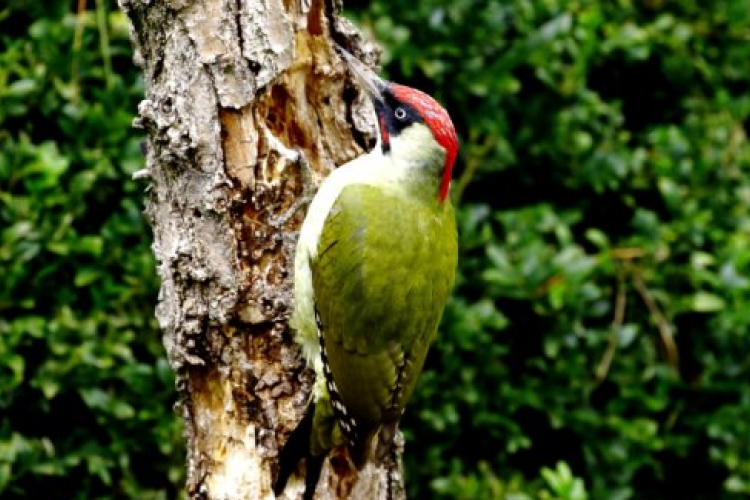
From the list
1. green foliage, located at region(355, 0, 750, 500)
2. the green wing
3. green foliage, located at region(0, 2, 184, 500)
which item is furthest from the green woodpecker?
green foliage, located at region(355, 0, 750, 500)

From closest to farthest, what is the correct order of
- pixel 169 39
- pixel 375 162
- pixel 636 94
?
pixel 169 39
pixel 375 162
pixel 636 94

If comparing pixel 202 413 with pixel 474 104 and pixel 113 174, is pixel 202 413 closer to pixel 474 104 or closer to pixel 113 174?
pixel 113 174

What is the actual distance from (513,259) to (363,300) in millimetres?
1384

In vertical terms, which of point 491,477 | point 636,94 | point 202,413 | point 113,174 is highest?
point 636,94

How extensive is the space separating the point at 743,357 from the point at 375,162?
2071mm

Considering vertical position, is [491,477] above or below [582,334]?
below

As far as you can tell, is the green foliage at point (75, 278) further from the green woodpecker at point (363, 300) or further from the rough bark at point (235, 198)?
the green woodpecker at point (363, 300)

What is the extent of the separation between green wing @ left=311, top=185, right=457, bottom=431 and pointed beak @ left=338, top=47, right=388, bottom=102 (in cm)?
26

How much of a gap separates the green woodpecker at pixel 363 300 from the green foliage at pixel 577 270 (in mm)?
1097

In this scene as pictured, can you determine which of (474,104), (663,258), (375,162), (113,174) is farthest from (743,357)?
(113,174)

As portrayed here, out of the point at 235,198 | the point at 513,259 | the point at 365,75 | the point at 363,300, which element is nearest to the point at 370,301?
the point at 363,300

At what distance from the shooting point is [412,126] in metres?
2.95

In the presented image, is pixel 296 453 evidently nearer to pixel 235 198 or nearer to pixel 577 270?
pixel 235 198

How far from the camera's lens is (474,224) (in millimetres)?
4102
